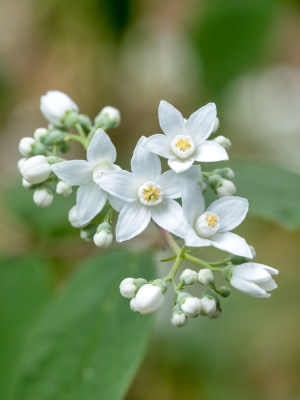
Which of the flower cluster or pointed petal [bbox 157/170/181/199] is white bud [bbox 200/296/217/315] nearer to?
the flower cluster

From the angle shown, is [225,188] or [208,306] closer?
[208,306]

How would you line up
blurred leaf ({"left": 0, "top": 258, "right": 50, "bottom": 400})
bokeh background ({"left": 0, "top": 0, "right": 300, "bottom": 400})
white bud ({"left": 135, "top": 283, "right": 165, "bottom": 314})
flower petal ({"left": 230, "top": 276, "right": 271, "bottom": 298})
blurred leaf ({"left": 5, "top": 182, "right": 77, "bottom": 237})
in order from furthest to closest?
bokeh background ({"left": 0, "top": 0, "right": 300, "bottom": 400}), blurred leaf ({"left": 5, "top": 182, "right": 77, "bottom": 237}), blurred leaf ({"left": 0, "top": 258, "right": 50, "bottom": 400}), white bud ({"left": 135, "top": 283, "right": 165, "bottom": 314}), flower petal ({"left": 230, "top": 276, "right": 271, "bottom": 298})

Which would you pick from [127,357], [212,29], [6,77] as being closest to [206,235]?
[127,357]

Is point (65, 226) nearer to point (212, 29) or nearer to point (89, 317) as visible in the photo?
point (89, 317)

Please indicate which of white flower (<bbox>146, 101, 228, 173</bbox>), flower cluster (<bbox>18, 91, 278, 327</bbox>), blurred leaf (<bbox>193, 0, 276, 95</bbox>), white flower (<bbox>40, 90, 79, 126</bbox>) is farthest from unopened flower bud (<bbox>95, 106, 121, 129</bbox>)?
blurred leaf (<bbox>193, 0, 276, 95</bbox>)

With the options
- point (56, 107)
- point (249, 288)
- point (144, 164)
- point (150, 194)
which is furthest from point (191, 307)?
point (56, 107)

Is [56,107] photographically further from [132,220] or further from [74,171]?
[132,220]
